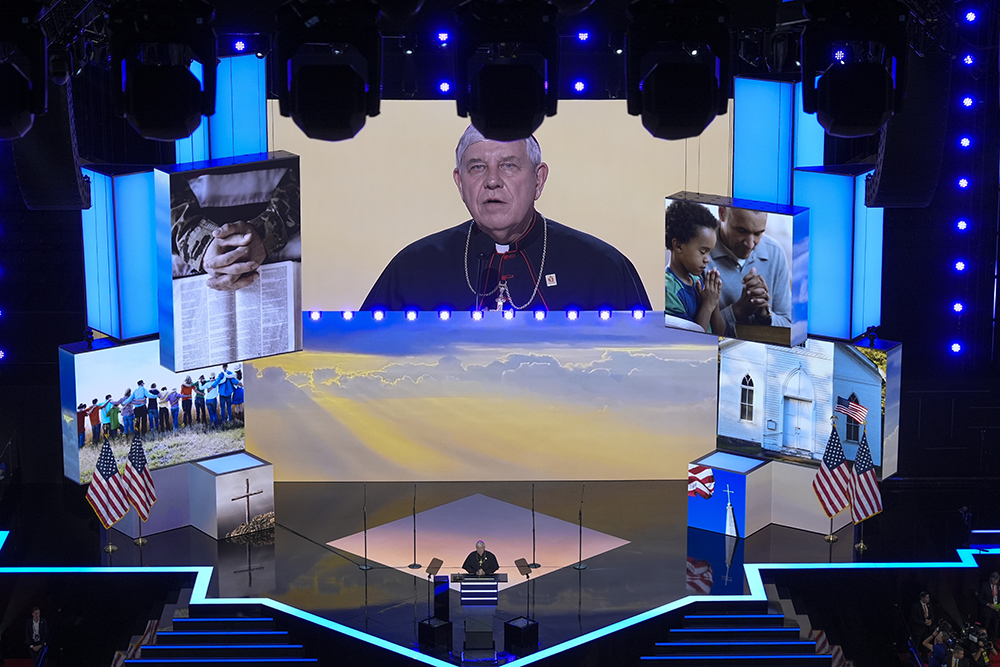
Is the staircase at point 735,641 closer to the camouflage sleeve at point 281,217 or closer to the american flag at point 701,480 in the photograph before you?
the american flag at point 701,480

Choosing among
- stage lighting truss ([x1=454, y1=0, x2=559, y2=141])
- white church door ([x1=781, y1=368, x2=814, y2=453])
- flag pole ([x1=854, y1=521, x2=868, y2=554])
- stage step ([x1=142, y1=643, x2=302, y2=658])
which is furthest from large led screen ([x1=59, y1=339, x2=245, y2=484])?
stage lighting truss ([x1=454, y1=0, x2=559, y2=141])

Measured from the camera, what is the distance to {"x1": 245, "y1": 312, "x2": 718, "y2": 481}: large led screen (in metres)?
14.9

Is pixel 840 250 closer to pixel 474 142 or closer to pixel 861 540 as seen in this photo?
pixel 861 540

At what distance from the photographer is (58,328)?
1433cm

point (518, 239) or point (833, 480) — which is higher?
point (518, 239)

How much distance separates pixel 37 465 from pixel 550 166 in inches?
279

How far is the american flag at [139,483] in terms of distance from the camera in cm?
1273

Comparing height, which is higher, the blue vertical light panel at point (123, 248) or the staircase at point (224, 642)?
the blue vertical light panel at point (123, 248)

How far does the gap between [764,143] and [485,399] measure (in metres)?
4.74

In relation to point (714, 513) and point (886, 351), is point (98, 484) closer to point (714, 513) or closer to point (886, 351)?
point (714, 513)

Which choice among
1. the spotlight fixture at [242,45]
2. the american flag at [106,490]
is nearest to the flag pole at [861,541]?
the american flag at [106,490]

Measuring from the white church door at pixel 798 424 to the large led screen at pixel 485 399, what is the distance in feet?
5.93

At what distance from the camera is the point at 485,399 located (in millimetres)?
15094

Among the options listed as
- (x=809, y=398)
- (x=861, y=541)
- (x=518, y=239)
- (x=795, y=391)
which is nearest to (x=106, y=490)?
(x=518, y=239)
